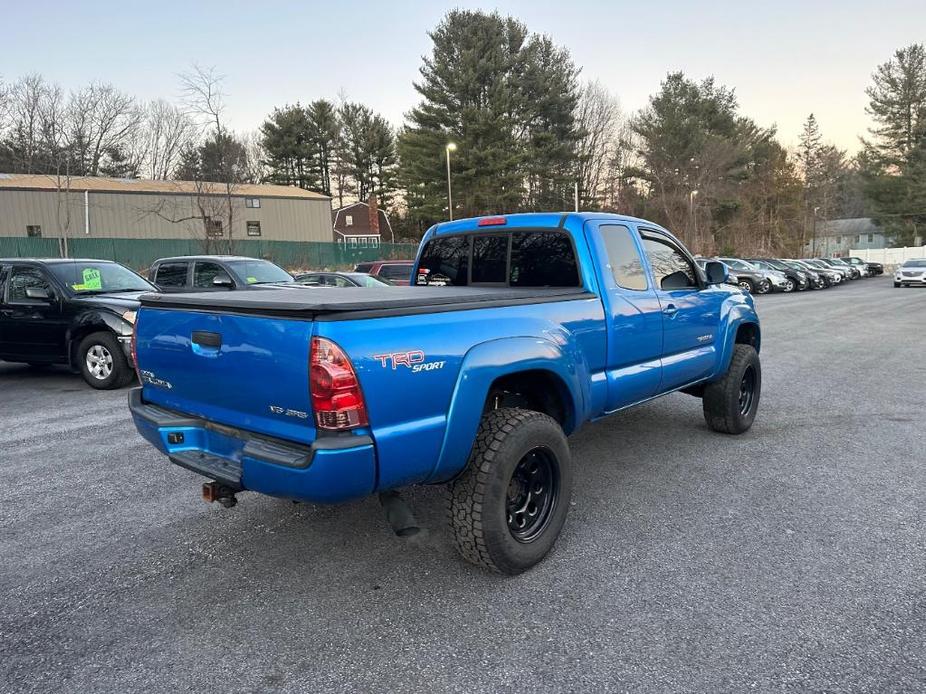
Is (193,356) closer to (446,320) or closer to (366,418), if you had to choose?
(366,418)

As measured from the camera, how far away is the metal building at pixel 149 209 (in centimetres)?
3375

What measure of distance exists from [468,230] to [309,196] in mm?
42085

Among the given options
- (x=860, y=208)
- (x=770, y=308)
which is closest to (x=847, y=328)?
(x=770, y=308)

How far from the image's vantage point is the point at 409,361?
8.58ft

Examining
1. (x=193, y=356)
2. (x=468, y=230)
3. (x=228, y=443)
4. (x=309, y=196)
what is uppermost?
(x=309, y=196)

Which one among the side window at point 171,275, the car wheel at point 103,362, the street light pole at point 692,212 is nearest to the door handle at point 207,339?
the car wheel at point 103,362

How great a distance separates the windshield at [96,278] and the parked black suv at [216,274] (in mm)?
1431

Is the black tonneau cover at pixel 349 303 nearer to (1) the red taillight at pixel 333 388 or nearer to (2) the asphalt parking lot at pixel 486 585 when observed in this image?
(1) the red taillight at pixel 333 388

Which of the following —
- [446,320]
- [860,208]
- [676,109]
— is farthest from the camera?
[860,208]

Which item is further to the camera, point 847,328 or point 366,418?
point 847,328

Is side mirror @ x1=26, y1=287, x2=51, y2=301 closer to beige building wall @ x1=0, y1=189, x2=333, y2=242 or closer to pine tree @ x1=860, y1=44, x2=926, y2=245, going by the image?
beige building wall @ x1=0, y1=189, x2=333, y2=242

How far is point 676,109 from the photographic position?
48.7 meters

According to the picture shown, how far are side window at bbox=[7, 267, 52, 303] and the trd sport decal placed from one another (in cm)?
764

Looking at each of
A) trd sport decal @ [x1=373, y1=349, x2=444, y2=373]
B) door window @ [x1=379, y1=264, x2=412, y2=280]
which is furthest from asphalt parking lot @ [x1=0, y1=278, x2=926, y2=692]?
door window @ [x1=379, y1=264, x2=412, y2=280]
